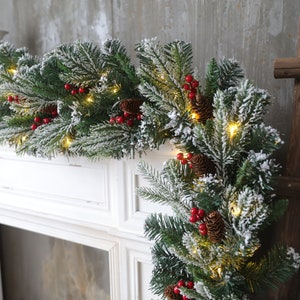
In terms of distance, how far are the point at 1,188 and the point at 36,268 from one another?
1.58 feet

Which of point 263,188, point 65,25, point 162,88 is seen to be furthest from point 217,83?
point 65,25

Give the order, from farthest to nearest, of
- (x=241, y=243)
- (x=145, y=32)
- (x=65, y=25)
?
(x=65, y=25) < (x=145, y=32) < (x=241, y=243)

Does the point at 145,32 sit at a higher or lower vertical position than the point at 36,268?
higher

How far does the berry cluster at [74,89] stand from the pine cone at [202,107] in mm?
284

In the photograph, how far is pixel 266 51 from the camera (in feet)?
2.65

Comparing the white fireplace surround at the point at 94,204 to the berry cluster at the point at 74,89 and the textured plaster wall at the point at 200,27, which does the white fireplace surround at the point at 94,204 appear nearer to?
the berry cluster at the point at 74,89

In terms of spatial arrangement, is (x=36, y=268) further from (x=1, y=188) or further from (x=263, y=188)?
(x=263, y=188)

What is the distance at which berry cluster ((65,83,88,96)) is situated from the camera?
2.59 feet

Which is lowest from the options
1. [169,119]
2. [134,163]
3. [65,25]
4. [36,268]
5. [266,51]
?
[36,268]

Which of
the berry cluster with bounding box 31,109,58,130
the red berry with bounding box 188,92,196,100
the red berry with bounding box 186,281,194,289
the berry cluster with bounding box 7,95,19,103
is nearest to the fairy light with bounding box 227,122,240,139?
the red berry with bounding box 188,92,196,100

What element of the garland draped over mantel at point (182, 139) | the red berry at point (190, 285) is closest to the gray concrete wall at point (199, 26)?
the garland draped over mantel at point (182, 139)

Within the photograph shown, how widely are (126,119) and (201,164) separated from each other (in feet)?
0.71

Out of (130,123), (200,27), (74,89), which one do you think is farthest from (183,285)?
(200,27)

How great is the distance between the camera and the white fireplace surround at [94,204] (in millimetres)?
879
